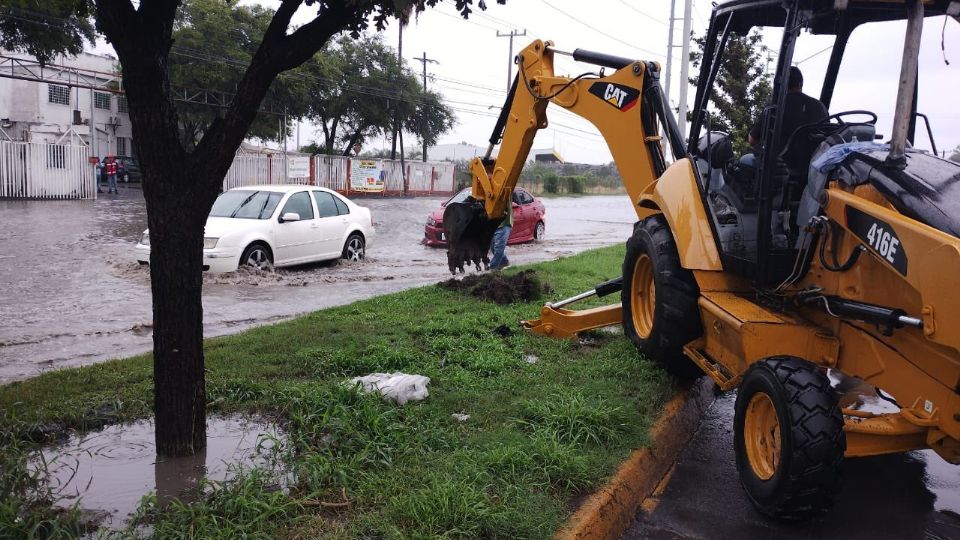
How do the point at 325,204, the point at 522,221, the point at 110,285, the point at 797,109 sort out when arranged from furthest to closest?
the point at 522,221 → the point at 325,204 → the point at 110,285 → the point at 797,109

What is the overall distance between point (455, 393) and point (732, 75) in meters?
3.98

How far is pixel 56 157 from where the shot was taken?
26.9m

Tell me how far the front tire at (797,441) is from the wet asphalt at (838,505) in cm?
25

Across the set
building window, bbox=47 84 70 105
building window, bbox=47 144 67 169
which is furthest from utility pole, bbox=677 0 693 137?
building window, bbox=47 84 70 105

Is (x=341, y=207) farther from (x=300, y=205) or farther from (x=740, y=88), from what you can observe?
(x=740, y=88)

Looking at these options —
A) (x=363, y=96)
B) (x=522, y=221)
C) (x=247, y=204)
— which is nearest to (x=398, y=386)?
(x=247, y=204)

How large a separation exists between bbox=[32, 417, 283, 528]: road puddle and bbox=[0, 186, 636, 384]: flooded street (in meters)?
2.56

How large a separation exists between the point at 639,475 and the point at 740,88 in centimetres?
461

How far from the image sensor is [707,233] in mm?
5262

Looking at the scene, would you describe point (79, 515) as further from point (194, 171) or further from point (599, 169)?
point (599, 169)

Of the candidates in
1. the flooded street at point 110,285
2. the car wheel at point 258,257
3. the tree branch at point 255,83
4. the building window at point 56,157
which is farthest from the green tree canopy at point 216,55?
the tree branch at point 255,83

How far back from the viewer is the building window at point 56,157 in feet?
87.4

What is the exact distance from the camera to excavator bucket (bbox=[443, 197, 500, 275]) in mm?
8031

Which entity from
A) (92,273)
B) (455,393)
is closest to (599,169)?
(92,273)
